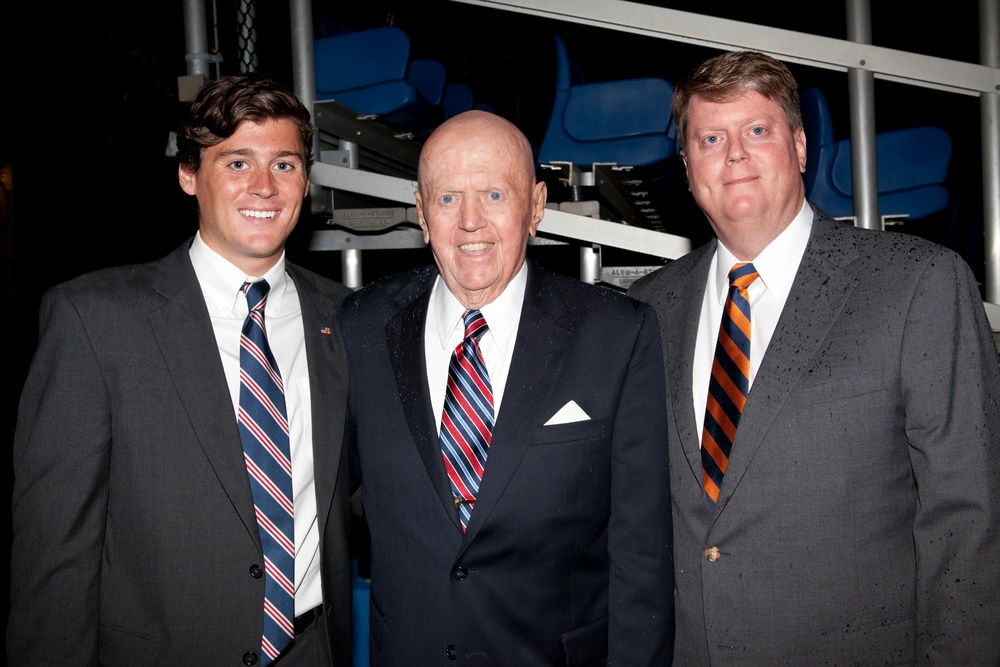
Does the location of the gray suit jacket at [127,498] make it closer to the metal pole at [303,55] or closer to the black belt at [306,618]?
the black belt at [306,618]

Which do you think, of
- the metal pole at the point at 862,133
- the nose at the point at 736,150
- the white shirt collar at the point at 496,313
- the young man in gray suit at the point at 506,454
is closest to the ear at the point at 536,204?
the young man in gray suit at the point at 506,454

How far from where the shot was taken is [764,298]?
211cm

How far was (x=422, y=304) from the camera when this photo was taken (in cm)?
212

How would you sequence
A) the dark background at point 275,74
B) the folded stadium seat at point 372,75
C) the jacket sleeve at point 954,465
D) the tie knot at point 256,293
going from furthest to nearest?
the dark background at point 275,74
the folded stadium seat at point 372,75
the tie knot at point 256,293
the jacket sleeve at point 954,465

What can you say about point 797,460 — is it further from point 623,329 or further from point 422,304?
point 422,304

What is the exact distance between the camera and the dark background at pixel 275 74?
5.80 metres

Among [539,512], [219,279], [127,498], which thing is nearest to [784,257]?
[539,512]

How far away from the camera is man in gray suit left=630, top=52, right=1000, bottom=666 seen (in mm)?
1766

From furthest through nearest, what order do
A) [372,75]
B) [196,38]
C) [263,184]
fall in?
[372,75], [196,38], [263,184]

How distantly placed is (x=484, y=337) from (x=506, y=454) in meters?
0.36

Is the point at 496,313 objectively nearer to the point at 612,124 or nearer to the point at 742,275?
the point at 742,275

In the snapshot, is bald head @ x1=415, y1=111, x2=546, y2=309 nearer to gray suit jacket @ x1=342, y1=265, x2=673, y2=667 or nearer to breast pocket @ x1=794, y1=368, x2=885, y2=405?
gray suit jacket @ x1=342, y1=265, x2=673, y2=667

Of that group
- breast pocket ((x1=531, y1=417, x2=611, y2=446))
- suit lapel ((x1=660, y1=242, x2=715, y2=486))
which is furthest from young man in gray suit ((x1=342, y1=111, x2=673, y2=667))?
suit lapel ((x1=660, y1=242, x2=715, y2=486))

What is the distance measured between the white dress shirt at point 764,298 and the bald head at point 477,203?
2.05 ft
